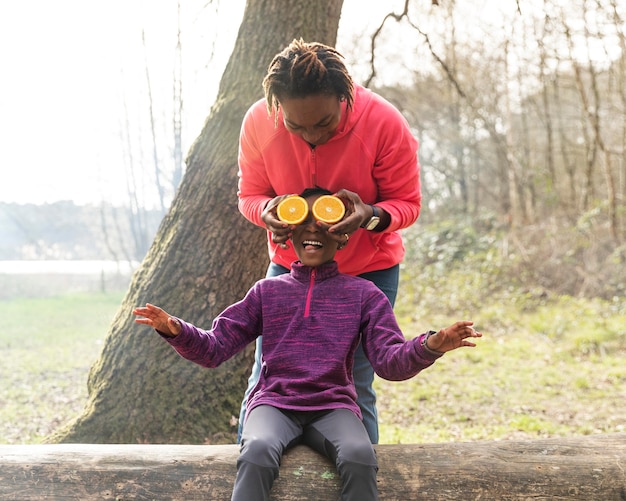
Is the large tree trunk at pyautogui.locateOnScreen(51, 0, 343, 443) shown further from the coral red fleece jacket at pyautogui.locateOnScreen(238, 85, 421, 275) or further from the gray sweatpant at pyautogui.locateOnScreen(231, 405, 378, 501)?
the gray sweatpant at pyautogui.locateOnScreen(231, 405, 378, 501)

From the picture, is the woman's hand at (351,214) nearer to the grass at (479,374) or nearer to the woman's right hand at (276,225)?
the woman's right hand at (276,225)

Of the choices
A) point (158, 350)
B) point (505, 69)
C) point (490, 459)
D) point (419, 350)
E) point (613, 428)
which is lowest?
point (613, 428)

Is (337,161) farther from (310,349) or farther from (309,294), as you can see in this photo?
(310,349)

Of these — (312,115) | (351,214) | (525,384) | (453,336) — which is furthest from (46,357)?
(453,336)

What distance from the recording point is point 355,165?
2.42 m

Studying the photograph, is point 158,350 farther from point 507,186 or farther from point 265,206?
point 507,186

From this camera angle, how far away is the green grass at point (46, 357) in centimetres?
524

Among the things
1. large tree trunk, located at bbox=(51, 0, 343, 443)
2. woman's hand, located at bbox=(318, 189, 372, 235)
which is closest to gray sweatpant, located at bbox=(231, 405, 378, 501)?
woman's hand, located at bbox=(318, 189, 372, 235)

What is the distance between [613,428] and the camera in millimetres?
4949

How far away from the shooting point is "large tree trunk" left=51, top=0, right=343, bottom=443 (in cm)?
337

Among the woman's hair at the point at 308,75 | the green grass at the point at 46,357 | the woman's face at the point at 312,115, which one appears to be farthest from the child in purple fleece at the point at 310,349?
the green grass at the point at 46,357

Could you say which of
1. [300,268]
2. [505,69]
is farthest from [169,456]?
[505,69]

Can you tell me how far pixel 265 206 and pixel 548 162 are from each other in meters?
10.6

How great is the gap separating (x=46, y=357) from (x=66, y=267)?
578cm
